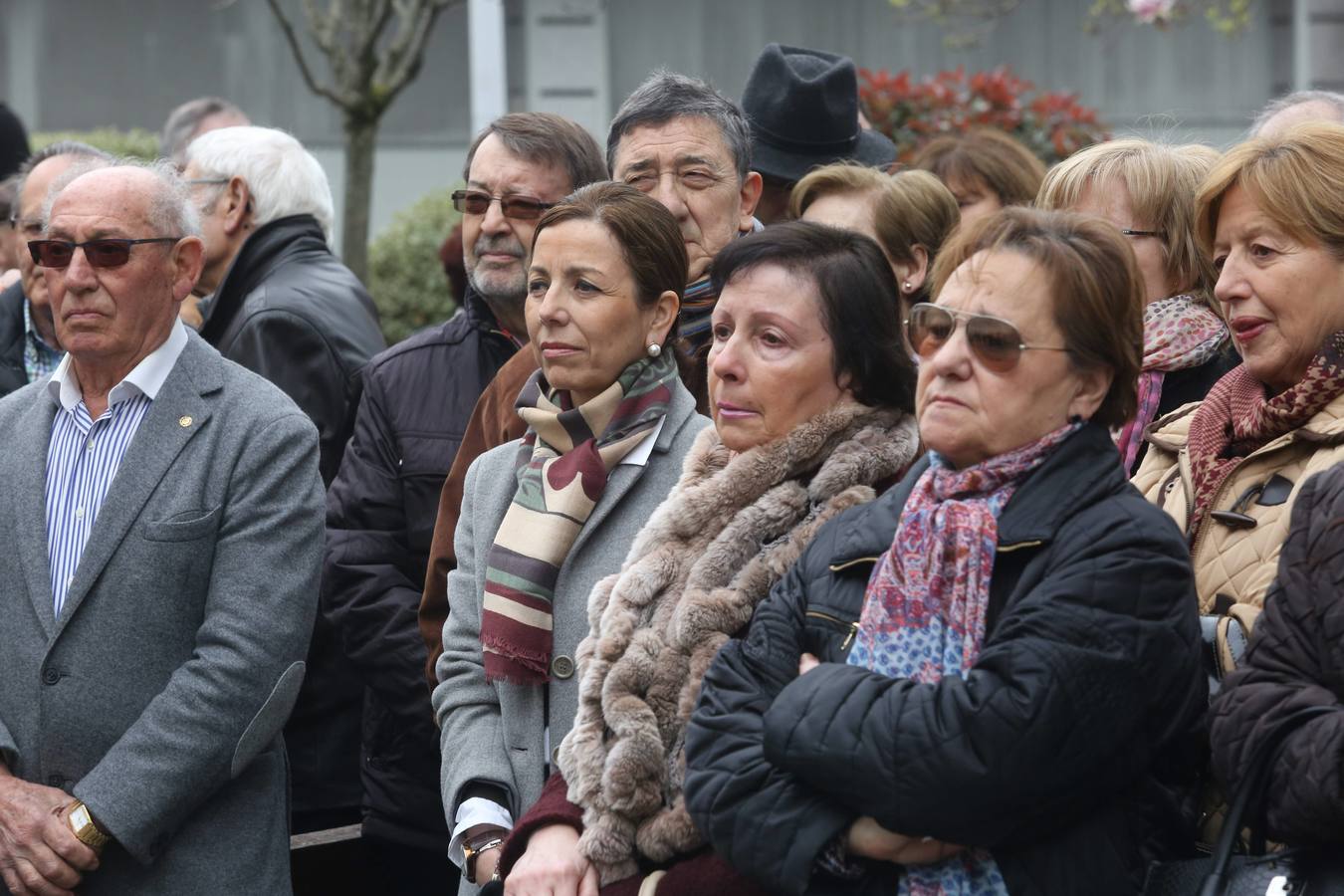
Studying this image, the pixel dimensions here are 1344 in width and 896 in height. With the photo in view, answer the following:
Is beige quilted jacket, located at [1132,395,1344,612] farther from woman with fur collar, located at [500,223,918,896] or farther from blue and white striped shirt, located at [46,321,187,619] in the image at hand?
blue and white striped shirt, located at [46,321,187,619]

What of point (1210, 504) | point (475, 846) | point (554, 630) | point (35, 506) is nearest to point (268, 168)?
point (35, 506)

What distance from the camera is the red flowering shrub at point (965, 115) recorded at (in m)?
9.13

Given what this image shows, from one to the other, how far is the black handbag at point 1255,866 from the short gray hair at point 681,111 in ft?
8.34

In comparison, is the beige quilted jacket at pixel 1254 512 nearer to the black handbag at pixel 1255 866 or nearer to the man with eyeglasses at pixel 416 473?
the black handbag at pixel 1255 866

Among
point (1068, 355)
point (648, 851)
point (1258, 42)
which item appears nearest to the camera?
point (1068, 355)

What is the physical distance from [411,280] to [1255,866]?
11.2 m

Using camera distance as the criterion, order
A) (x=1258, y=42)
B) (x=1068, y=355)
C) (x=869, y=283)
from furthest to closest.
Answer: (x=1258, y=42) < (x=869, y=283) < (x=1068, y=355)

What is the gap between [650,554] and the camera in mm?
3549

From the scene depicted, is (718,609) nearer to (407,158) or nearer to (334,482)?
(334,482)

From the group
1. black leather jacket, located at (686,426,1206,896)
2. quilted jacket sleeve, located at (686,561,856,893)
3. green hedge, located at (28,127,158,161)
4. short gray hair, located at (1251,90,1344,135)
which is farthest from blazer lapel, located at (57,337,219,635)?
green hedge, located at (28,127,158,161)

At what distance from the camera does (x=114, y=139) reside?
15781 mm

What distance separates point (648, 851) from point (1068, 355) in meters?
1.22

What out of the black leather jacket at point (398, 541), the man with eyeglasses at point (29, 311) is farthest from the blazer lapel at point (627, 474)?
the man with eyeglasses at point (29, 311)

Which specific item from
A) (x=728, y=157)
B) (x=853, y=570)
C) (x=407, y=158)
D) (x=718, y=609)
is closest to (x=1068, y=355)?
(x=853, y=570)
